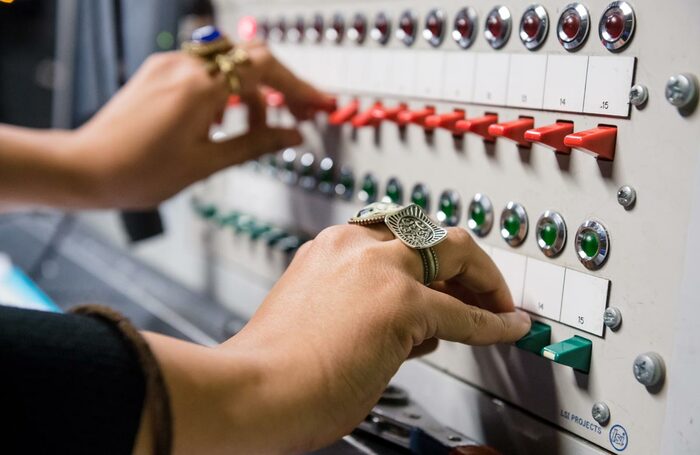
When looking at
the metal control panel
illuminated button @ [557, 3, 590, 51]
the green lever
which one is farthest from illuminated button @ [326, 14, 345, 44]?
the green lever

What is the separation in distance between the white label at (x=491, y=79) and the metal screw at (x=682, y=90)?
0.16 metres

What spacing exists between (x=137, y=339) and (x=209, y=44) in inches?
20.3

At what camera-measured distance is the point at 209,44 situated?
0.84 metres

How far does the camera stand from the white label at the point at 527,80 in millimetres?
583

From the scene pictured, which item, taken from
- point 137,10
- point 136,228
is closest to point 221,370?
point 136,228

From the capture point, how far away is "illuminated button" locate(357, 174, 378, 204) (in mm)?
787

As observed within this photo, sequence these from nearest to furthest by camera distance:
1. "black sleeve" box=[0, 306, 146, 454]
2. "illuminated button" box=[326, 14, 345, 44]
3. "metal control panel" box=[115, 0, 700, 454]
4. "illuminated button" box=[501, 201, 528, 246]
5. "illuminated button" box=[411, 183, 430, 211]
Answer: "black sleeve" box=[0, 306, 146, 454], "metal control panel" box=[115, 0, 700, 454], "illuminated button" box=[501, 201, 528, 246], "illuminated button" box=[411, 183, 430, 211], "illuminated button" box=[326, 14, 345, 44]

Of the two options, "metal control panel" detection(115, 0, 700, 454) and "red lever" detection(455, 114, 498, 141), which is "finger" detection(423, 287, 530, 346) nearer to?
"metal control panel" detection(115, 0, 700, 454)

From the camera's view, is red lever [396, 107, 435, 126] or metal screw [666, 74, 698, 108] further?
red lever [396, 107, 435, 126]

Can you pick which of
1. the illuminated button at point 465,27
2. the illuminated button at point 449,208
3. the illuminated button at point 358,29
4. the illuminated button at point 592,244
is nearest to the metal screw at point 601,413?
the illuminated button at point 592,244

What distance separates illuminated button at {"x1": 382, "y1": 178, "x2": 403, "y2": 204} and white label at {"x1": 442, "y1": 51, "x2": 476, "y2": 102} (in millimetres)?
112

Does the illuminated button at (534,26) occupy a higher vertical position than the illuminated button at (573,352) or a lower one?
higher

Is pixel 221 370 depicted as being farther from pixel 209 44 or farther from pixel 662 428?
pixel 209 44

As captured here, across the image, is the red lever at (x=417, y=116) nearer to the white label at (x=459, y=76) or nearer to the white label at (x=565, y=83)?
the white label at (x=459, y=76)
